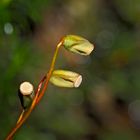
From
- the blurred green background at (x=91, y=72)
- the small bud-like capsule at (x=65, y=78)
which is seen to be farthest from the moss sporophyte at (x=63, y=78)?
the blurred green background at (x=91, y=72)

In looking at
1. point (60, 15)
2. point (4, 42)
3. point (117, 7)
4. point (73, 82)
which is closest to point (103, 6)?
point (117, 7)

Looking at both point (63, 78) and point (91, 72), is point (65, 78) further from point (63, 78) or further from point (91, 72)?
point (91, 72)

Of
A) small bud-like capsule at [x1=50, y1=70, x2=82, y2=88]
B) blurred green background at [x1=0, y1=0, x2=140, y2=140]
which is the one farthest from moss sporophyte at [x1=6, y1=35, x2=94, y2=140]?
blurred green background at [x1=0, y1=0, x2=140, y2=140]

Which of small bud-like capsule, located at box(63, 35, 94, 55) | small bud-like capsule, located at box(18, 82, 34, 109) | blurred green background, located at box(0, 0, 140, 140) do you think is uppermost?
small bud-like capsule, located at box(63, 35, 94, 55)

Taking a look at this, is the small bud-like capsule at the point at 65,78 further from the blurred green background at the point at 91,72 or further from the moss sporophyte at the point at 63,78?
the blurred green background at the point at 91,72

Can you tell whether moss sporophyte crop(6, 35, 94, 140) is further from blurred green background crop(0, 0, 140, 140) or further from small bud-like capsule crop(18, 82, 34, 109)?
blurred green background crop(0, 0, 140, 140)
